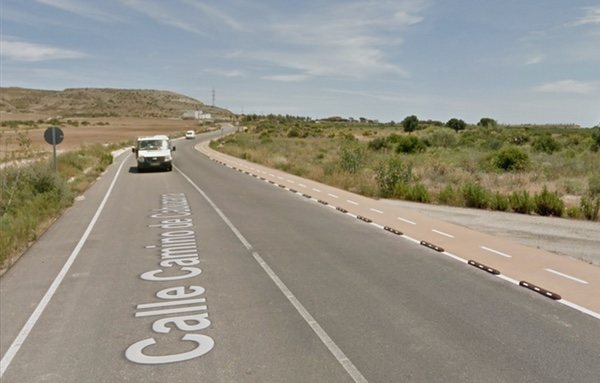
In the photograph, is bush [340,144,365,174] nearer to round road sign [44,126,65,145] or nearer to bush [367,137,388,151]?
round road sign [44,126,65,145]

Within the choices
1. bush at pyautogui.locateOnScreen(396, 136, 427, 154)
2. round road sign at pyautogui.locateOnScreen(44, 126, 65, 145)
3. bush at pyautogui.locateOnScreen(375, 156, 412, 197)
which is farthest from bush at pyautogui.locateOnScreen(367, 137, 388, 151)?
round road sign at pyautogui.locateOnScreen(44, 126, 65, 145)

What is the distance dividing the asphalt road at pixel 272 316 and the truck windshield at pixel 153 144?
62.3 ft

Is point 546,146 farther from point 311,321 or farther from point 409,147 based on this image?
point 311,321

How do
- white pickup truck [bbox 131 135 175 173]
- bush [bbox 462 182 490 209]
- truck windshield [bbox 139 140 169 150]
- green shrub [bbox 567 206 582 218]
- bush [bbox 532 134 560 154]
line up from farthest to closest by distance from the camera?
bush [bbox 532 134 560 154], truck windshield [bbox 139 140 169 150], white pickup truck [bbox 131 135 175 173], bush [bbox 462 182 490 209], green shrub [bbox 567 206 582 218]

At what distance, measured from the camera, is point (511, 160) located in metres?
28.0

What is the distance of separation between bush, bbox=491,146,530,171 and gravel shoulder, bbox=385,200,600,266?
13.4 m

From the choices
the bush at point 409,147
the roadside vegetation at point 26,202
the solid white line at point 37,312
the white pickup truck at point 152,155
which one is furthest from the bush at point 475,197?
the bush at point 409,147

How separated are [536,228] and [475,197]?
395 cm

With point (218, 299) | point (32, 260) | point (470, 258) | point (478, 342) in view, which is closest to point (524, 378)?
point (478, 342)

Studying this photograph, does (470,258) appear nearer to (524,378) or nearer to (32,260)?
(524,378)

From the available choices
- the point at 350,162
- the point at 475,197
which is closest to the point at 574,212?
the point at 475,197

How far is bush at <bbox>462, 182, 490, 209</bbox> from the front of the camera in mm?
16188

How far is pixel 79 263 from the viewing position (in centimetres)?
888

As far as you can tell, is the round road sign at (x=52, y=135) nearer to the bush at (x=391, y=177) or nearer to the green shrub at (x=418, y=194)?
the bush at (x=391, y=177)
